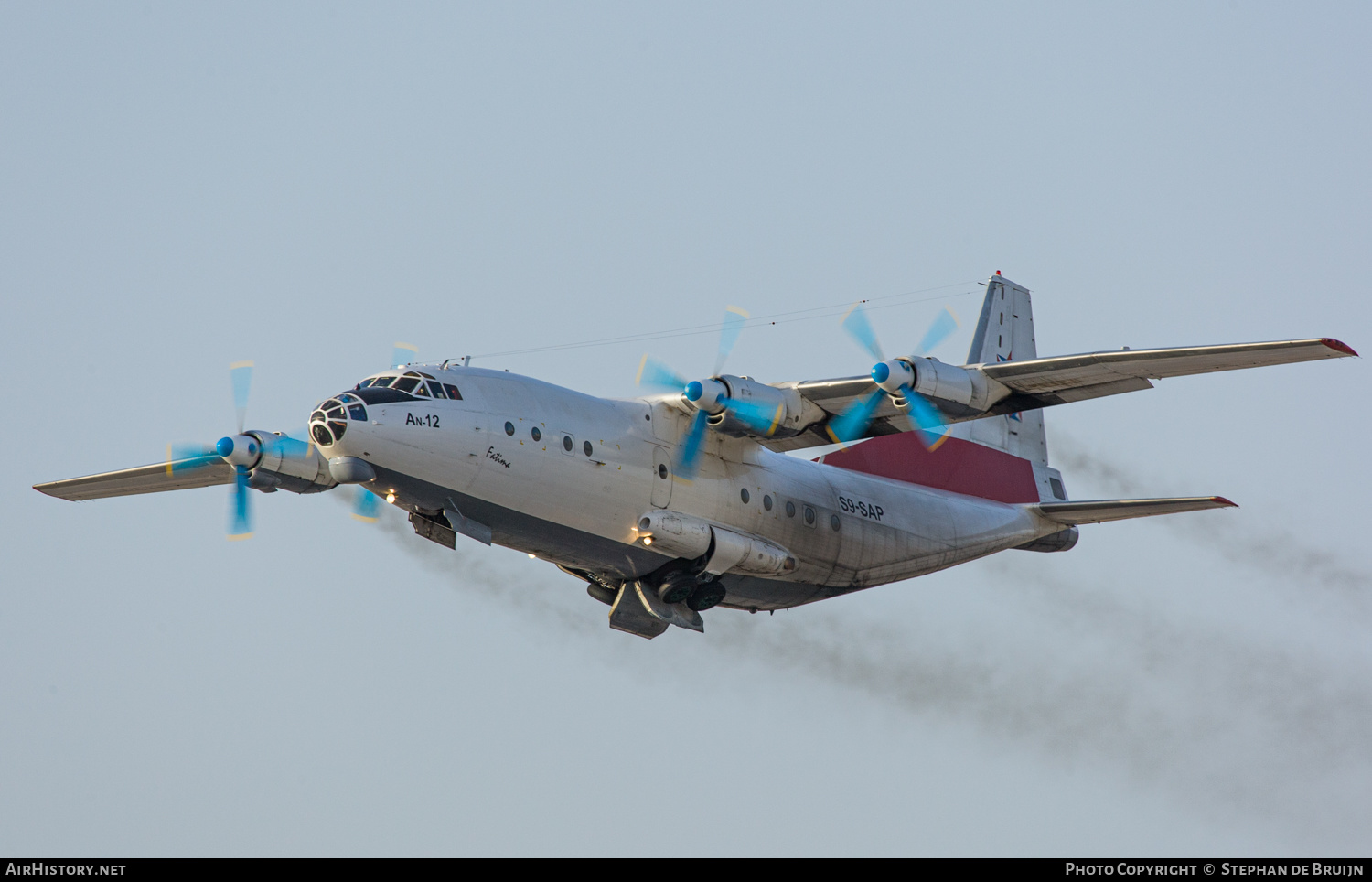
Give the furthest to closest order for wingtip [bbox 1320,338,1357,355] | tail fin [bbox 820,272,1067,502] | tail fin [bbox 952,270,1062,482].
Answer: tail fin [bbox 952,270,1062,482]
tail fin [bbox 820,272,1067,502]
wingtip [bbox 1320,338,1357,355]

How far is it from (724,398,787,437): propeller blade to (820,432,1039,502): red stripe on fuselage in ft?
12.7

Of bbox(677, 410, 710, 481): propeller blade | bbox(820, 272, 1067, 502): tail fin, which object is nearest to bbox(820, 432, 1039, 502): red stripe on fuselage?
bbox(820, 272, 1067, 502): tail fin

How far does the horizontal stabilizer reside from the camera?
85.9ft

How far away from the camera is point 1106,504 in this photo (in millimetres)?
28516

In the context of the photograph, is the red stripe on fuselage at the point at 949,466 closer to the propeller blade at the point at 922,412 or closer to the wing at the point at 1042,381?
the wing at the point at 1042,381

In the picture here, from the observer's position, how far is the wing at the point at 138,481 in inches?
1110

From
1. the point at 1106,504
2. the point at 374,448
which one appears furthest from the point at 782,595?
the point at 374,448

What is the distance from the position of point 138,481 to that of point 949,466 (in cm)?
1440

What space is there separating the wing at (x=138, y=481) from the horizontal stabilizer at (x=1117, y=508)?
14.4m

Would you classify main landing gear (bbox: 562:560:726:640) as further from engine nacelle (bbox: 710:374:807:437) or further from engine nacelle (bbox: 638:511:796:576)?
engine nacelle (bbox: 710:374:807:437)

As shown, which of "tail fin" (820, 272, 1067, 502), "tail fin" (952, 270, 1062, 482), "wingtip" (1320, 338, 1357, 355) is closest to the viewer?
"wingtip" (1320, 338, 1357, 355)
